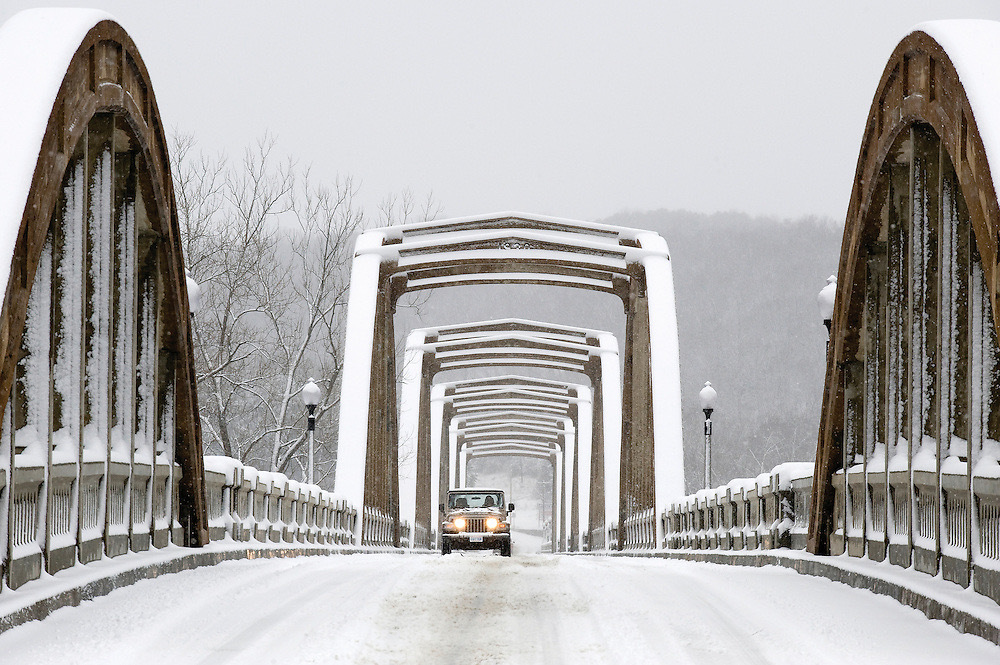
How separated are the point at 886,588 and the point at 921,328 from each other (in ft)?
5.38

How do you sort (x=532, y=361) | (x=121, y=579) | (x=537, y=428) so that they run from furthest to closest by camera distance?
1. (x=537, y=428)
2. (x=532, y=361)
3. (x=121, y=579)

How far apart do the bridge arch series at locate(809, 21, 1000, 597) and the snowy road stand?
630 millimetres

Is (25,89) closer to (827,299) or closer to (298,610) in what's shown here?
(298,610)

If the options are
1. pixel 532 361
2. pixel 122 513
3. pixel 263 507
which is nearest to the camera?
pixel 122 513

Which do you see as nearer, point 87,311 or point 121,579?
point 121,579

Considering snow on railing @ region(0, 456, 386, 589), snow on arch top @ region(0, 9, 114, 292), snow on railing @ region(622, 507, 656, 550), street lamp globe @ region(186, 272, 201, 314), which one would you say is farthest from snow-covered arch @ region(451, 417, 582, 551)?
snow on arch top @ region(0, 9, 114, 292)

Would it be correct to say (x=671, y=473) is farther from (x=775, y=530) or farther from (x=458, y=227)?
(x=775, y=530)

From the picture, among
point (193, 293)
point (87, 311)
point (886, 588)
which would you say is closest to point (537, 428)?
point (193, 293)

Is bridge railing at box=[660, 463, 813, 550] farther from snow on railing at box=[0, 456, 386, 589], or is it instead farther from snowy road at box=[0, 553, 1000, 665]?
snow on railing at box=[0, 456, 386, 589]

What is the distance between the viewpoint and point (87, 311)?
27.5 ft

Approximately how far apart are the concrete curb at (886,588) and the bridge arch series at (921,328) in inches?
8.8

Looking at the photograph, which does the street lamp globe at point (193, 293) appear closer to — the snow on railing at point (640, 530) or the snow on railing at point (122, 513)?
the snow on railing at point (122, 513)

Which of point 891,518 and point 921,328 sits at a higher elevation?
point 921,328

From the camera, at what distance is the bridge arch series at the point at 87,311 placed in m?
5.45
